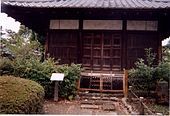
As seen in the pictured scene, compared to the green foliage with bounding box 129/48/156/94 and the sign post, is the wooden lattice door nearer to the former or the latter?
the green foliage with bounding box 129/48/156/94

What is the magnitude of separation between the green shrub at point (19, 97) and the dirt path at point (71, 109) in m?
0.81

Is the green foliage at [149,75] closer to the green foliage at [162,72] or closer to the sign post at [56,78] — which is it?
the green foliage at [162,72]

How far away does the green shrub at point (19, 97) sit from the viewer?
5.75m

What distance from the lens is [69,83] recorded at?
9258 mm

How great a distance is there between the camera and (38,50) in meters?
17.5

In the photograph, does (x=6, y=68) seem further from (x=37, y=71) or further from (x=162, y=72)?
(x=162, y=72)

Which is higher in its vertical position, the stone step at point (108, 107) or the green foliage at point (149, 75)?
the green foliage at point (149, 75)

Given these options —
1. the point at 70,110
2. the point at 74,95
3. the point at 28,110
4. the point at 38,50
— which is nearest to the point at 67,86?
the point at 74,95

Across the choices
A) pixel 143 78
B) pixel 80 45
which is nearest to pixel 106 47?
pixel 80 45

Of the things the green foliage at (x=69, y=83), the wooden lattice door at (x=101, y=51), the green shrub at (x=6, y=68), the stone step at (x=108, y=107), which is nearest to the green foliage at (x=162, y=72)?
the stone step at (x=108, y=107)

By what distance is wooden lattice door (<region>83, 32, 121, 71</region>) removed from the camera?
11.7 metres

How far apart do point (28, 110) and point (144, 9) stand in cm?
585

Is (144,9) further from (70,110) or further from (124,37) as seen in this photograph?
(70,110)

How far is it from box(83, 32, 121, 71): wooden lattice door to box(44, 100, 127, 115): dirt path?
3049mm
